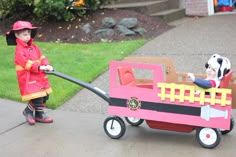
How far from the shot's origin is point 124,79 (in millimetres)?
4695

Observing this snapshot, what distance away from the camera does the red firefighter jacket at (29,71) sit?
16.4 ft

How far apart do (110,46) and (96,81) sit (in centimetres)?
219

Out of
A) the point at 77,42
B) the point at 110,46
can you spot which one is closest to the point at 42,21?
the point at 77,42

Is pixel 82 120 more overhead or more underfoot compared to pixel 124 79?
more underfoot

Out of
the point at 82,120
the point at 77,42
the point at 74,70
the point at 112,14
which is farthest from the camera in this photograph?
the point at 112,14

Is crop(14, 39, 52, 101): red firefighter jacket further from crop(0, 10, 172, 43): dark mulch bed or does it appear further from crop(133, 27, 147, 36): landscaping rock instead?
crop(133, 27, 147, 36): landscaping rock

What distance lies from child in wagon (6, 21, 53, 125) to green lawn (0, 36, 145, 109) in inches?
23.8

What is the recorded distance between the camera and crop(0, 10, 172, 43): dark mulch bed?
9836 mm

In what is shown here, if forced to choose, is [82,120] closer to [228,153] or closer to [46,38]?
[228,153]

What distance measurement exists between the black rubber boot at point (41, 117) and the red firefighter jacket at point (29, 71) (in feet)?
0.79

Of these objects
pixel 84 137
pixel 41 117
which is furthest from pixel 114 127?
pixel 41 117

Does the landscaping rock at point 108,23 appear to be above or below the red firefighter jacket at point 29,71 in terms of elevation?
below

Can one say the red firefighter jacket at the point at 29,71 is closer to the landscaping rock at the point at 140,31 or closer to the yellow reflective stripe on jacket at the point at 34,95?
the yellow reflective stripe on jacket at the point at 34,95

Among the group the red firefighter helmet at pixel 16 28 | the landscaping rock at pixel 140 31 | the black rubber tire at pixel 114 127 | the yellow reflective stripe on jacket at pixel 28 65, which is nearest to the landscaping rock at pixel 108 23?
the landscaping rock at pixel 140 31
